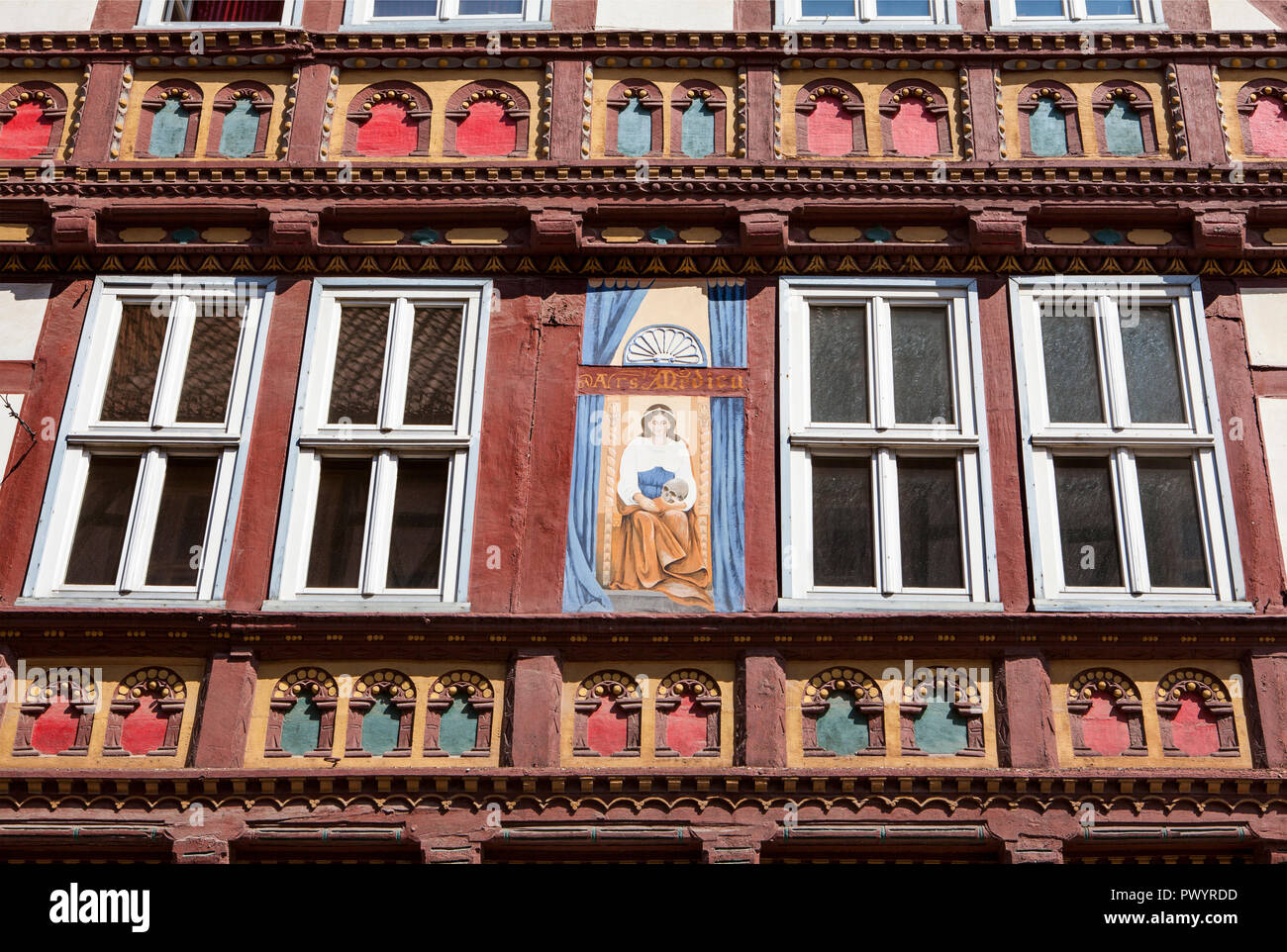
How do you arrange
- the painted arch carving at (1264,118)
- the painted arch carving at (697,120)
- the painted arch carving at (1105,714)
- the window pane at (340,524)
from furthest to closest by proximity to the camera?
1. the painted arch carving at (697,120)
2. the painted arch carving at (1264,118)
3. the window pane at (340,524)
4. the painted arch carving at (1105,714)

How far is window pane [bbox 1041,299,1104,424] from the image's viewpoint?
10109 millimetres

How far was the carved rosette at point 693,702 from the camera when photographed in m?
9.13

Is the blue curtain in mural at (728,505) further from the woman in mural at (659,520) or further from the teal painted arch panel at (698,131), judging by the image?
the teal painted arch panel at (698,131)

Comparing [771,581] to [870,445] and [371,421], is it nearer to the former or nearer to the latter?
[870,445]

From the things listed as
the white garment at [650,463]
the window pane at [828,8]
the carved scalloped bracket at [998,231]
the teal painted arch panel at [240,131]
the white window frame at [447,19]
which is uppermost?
the window pane at [828,8]

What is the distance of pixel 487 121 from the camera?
11.1 m

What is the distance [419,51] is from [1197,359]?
5984 mm

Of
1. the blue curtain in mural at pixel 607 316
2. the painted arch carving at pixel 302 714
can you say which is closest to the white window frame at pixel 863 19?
the blue curtain in mural at pixel 607 316

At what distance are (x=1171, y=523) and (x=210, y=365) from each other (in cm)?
653

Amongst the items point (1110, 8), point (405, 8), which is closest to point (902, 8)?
point (1110, 8)

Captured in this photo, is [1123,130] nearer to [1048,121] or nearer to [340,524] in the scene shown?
[1048,121]
